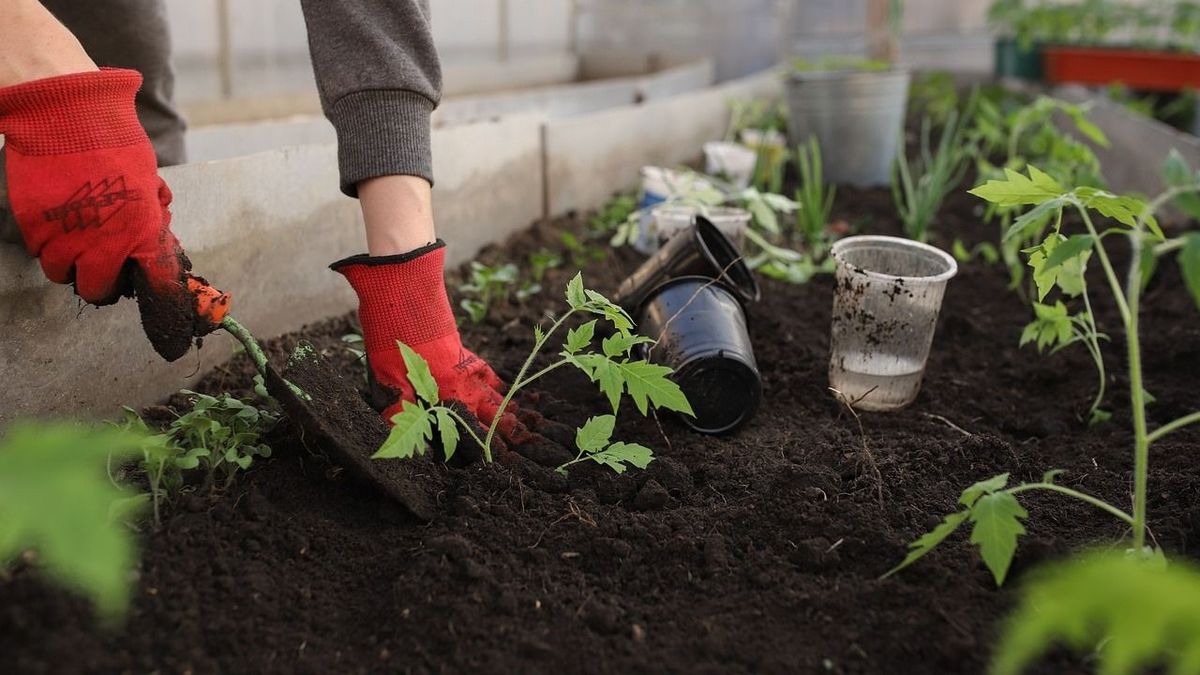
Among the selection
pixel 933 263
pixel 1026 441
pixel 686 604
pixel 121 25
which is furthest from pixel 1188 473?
pixel 121 25

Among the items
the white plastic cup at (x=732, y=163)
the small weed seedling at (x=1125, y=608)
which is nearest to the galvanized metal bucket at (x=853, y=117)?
the white plastic cup at (x=732, y=163)

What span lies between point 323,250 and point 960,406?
145cm

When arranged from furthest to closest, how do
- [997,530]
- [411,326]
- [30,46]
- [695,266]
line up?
[695,266] → [411,326] → [30,46] → [997,530]

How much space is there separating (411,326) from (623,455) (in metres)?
0.45

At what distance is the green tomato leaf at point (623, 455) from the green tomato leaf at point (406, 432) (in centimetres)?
34

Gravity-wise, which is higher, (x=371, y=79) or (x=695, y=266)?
(x=371, y=79)

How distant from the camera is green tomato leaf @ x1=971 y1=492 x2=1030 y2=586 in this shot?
3.60ft

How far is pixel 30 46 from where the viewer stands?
1.37 metres

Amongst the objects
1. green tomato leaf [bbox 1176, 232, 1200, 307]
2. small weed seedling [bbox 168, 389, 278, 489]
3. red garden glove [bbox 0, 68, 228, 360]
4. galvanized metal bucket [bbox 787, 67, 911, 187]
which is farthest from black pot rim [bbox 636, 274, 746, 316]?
galvanized metal bucket [bbox 787, 67, 911, 187]

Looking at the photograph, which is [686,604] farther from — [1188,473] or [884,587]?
[1188,473]

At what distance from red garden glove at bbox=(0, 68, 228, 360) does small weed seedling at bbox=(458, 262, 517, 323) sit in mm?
889

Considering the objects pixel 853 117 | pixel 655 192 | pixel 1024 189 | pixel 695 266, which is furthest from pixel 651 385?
pixel 853 117

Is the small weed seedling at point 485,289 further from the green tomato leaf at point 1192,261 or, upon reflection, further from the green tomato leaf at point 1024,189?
the green tomato leaf at point 1192,261

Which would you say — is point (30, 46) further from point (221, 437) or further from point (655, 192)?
point (655, 192)
